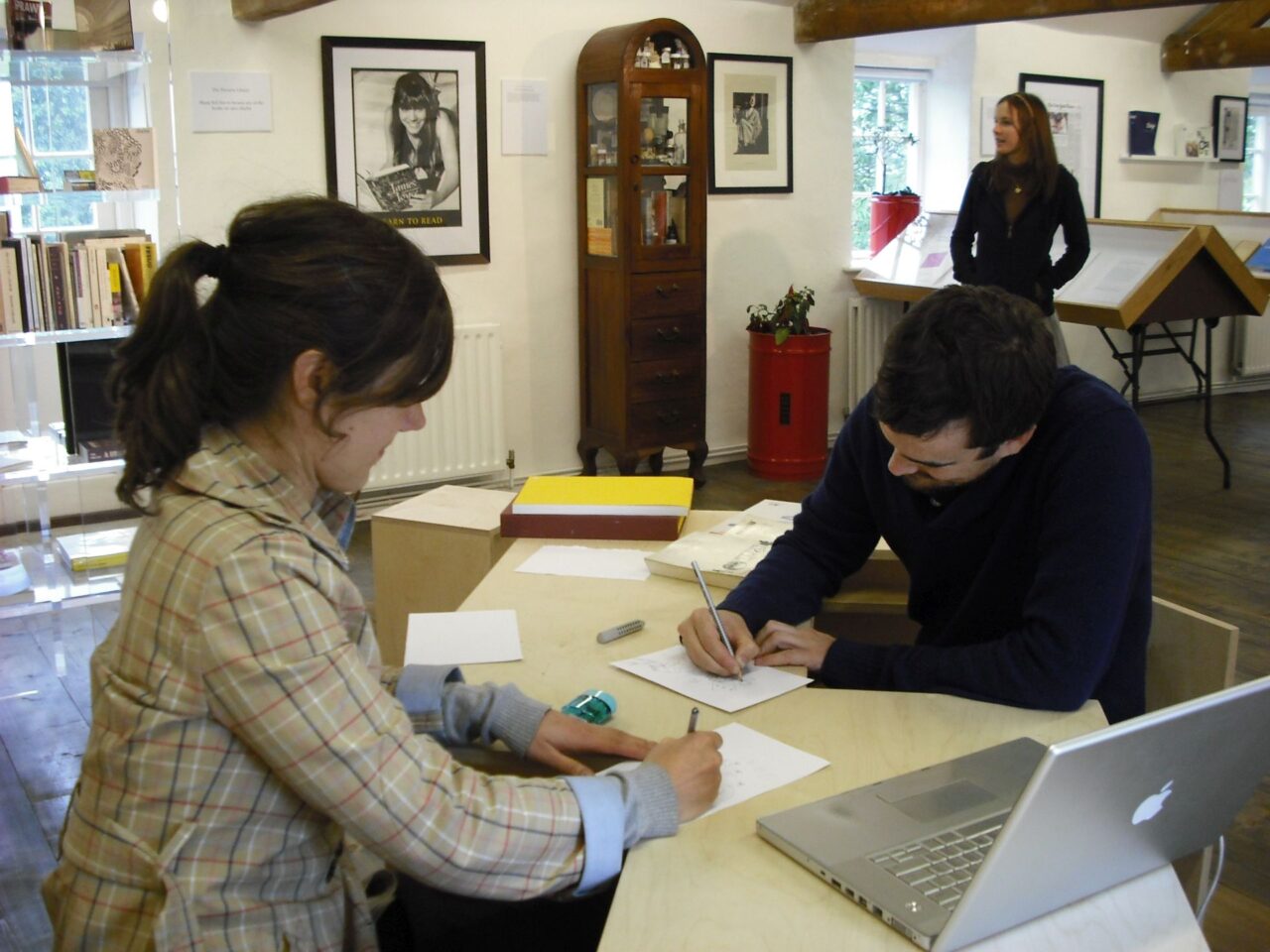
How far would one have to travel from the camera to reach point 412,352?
48.8 inches

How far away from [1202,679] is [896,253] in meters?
4.97

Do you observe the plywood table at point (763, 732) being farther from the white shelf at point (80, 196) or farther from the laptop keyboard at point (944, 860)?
the white shelf at point (80, 196)

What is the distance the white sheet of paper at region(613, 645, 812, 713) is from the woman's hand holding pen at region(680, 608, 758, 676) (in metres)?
0.02

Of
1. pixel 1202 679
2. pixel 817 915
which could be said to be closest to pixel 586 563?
pixel 1202 679

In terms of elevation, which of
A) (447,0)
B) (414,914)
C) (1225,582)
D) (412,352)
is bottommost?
(1225,582)

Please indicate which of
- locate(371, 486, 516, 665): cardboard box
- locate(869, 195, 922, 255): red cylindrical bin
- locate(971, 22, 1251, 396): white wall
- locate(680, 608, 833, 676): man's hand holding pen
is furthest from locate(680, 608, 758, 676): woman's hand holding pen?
locate(971, 22, 1251, 396): white wall

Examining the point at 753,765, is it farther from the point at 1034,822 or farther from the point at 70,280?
the point at 70,280

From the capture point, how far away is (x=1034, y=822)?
106 centimetres

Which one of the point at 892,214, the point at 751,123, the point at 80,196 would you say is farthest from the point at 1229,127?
the point at 80,196

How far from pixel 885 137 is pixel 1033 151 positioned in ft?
7.11

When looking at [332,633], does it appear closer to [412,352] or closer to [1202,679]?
[412,352]

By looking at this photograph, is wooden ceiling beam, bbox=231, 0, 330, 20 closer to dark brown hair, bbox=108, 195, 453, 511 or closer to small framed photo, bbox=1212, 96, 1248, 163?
dark brown hair, bbox=108, 195, 453, 511

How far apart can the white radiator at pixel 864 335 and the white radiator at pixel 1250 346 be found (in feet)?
9.53

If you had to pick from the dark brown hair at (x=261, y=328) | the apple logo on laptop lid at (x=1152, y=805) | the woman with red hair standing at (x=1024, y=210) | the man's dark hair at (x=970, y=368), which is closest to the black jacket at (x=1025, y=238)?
the woman with red hair standing at (x=1024, y=210)
